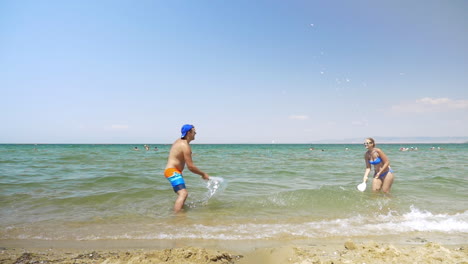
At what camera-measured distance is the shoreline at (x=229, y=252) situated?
3.26 m

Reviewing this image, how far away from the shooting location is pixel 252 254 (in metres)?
3.68

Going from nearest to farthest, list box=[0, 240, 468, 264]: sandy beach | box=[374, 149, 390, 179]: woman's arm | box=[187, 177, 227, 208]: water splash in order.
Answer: box=[0, 240, 468, 264]: sandy beach → box=[187, 177, 227, 208]: water splash → box=[374, 149, 390, 179]: woman's arm

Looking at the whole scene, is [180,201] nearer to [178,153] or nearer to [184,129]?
[178,153]

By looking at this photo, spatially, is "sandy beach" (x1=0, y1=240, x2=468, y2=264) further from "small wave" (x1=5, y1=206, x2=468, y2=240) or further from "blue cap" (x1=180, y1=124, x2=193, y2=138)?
"blue cap" (x1=180, y1=124, x2=193, y2=138)

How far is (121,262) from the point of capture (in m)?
3.17

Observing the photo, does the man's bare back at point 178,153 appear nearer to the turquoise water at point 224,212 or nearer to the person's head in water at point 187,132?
the person's head in water at point 187,132

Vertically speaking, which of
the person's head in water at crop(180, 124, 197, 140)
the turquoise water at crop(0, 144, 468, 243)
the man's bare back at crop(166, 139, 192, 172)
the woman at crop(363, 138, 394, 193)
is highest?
the person's head in water at crop(180, 124, 197, 140)

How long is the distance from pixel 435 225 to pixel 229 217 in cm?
379

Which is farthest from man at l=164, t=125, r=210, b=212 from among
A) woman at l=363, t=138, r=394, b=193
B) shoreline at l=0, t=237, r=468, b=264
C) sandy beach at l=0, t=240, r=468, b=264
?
woman at l=363, t=138, r=394, b=193

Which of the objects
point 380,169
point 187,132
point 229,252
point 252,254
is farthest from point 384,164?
point 229,252

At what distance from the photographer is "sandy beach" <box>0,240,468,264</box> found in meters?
3.23

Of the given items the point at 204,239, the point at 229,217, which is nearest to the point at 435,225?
the point at 229,217

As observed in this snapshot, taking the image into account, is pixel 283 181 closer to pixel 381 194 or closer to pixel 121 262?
pixel 381 194

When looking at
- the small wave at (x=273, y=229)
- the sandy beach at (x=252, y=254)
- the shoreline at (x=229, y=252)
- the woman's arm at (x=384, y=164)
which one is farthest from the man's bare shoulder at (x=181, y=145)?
the woman's arm at (x=384, y=164)
